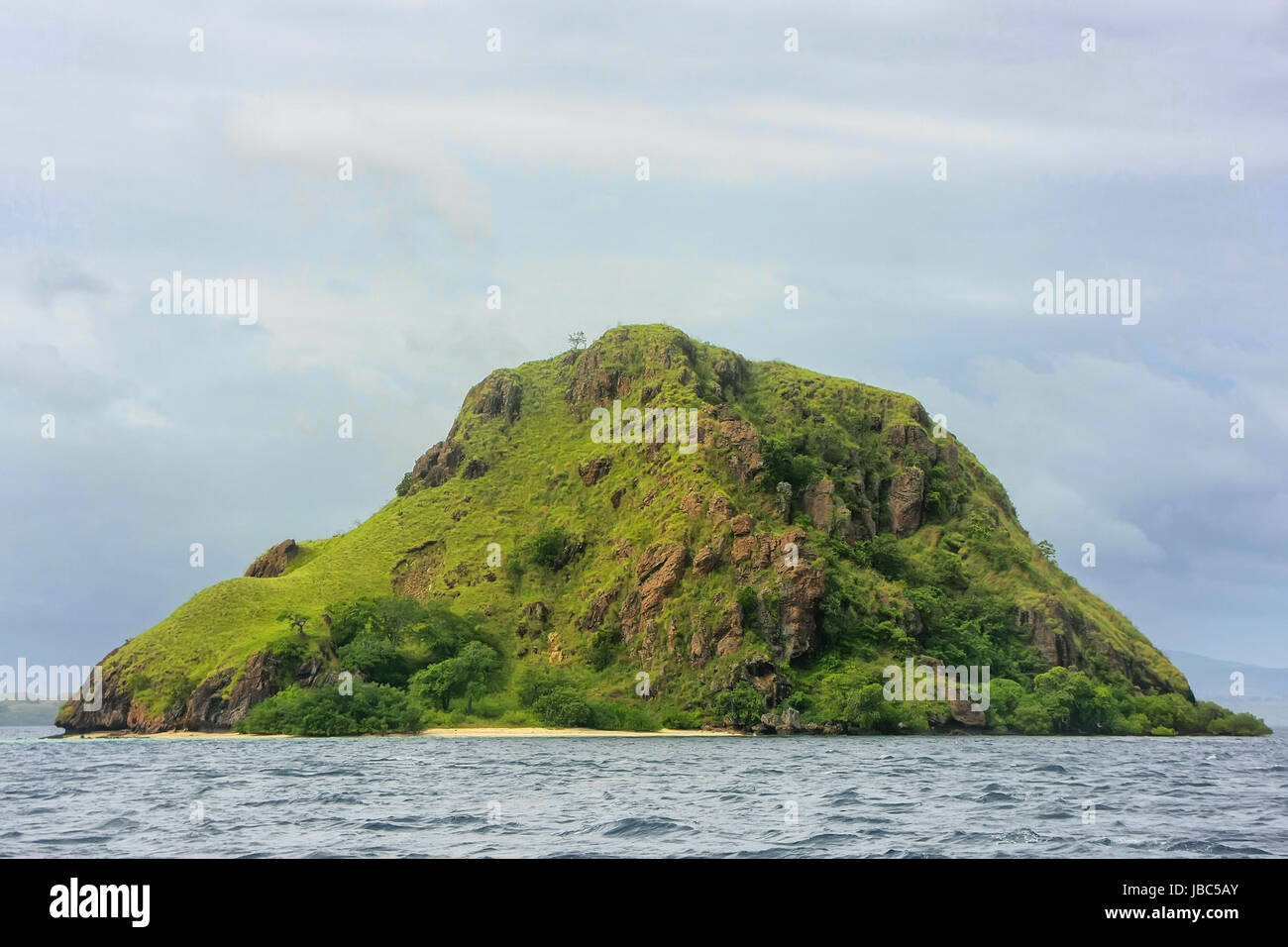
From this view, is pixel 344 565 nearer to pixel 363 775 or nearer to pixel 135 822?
pixel 363 775

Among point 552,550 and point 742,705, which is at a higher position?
point 552,550

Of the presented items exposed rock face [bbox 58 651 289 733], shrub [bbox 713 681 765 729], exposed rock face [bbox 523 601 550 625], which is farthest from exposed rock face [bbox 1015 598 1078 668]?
exposed rock face [bbox 58 651 289 733]

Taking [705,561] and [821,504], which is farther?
[821,504]

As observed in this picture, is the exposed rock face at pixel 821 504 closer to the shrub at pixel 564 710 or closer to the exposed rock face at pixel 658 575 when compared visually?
the exposed rock face at pixel 658 575

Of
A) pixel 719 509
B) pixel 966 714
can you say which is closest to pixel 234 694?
pixel 719 509

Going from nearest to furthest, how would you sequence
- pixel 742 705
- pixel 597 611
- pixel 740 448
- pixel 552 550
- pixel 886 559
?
pixel 742 705, pixel 597 611, pixel 886 559, pixel 740 448, pixel 552 550

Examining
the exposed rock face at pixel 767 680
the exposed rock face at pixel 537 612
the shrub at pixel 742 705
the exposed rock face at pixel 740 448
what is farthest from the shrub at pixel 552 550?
the shrub at pixel 742 705

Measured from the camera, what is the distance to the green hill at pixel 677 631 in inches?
5689

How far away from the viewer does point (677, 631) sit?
158m

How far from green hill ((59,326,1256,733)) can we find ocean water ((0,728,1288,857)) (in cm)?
7041

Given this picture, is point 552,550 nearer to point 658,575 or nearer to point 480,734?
point 658,575

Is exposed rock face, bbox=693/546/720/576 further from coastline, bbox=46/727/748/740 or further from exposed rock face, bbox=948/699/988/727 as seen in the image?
exposed rock face, bbox=948/699/988/727

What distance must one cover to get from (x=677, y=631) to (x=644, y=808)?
389 ft

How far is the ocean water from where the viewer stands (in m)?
28.5
